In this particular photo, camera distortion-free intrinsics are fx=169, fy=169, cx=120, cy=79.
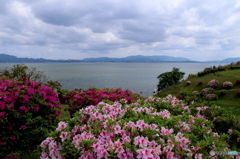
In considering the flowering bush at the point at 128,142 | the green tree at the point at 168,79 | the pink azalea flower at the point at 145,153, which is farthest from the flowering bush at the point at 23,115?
the green tree at the point at 168,79

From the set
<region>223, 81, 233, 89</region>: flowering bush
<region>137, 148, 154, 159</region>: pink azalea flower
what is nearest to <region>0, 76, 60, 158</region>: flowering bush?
<region>137, 148, 154, 159</region>: pink azalea flower

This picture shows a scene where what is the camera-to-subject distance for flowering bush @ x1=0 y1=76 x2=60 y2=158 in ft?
19.9

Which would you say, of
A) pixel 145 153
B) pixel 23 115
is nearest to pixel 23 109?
pixel 23 115

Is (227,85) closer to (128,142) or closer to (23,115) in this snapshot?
(23,115)

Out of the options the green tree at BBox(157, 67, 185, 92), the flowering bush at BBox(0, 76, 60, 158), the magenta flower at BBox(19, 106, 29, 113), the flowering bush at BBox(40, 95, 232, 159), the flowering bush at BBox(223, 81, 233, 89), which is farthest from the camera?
the green tree at BBox(157, 67, 185, 92)

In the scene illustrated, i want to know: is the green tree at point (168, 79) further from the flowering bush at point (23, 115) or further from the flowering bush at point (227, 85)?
the flowering bush at point (23, 115)

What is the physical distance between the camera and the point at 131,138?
9.52 feet

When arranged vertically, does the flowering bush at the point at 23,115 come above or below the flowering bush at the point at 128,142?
below

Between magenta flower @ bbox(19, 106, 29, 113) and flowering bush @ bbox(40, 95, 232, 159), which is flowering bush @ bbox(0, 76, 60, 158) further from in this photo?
flowering bush @ bbox(40, 95, 232, 159)

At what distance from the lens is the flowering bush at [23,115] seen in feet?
19.9

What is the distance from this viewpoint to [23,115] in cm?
629

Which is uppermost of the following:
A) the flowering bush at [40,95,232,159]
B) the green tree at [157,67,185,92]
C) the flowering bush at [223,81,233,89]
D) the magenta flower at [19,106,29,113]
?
the flowering bush at [40,95,232,159]

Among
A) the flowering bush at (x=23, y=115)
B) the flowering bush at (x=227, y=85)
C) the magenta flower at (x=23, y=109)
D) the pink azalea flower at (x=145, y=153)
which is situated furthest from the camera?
the flowering bush at (x=227, y=85)

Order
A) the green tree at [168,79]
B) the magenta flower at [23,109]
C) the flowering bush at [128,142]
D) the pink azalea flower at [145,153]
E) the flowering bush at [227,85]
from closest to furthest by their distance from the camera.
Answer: the pink azalea flower at [145,153] < the flowering bush at [128,142] < the magenta flower at [23,109] < the flowering bush at [227,85] < the green tree at [168,79]
